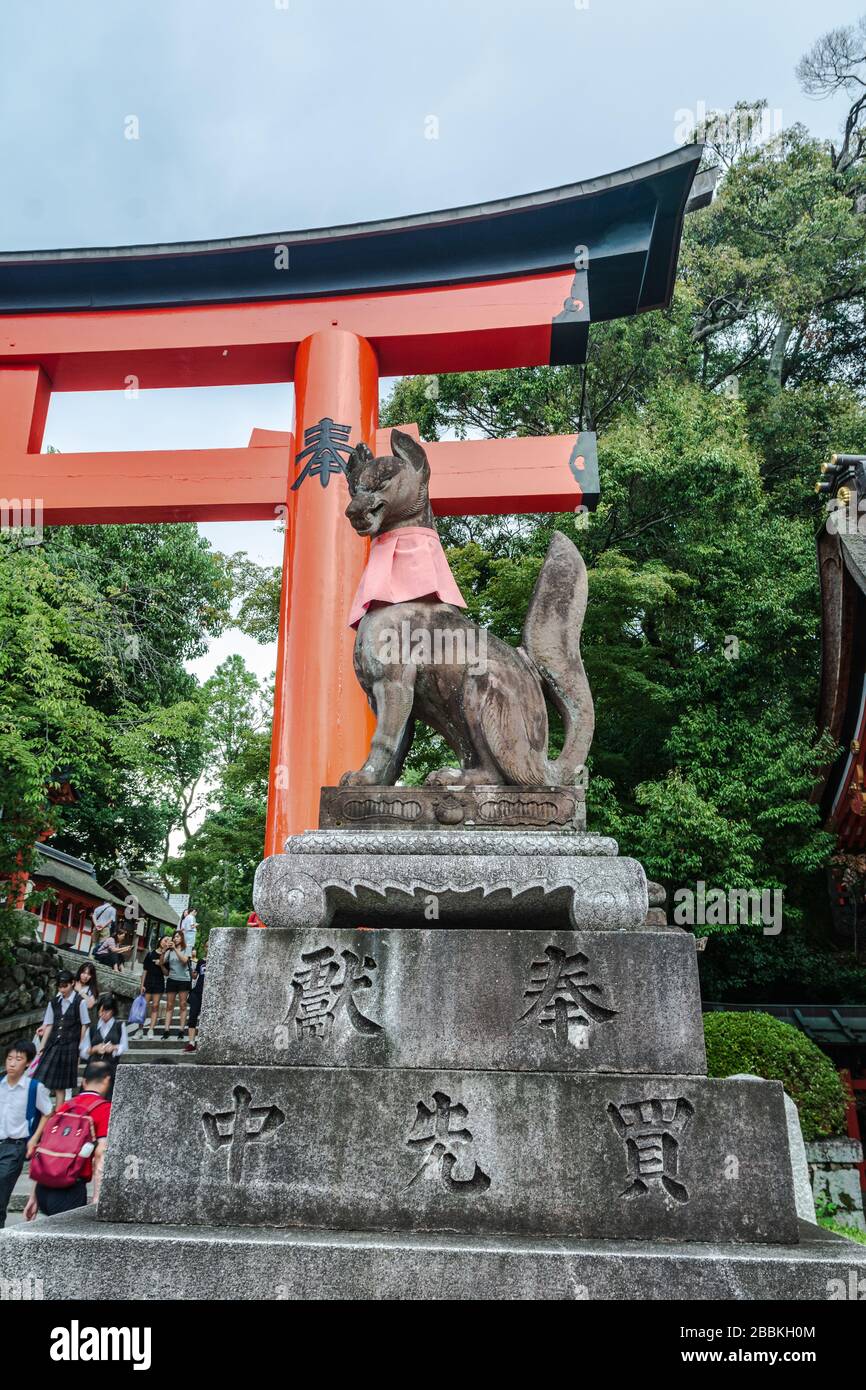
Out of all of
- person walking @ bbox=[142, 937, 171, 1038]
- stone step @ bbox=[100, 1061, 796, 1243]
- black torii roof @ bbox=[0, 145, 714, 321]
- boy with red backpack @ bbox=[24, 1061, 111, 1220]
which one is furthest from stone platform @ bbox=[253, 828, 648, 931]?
person walking @ bbox=[142, 937, 171, 1038]

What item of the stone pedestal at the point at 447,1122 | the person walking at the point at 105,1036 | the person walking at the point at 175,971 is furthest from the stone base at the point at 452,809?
the person walking at the point at 175,971

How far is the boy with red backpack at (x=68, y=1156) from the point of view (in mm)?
3955

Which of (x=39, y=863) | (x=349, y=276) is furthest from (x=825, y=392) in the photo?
(x=39, y=863)

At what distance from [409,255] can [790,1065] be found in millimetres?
7242

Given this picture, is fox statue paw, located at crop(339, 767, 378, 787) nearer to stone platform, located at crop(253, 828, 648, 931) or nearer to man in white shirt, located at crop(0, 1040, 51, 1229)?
stone platform, located at crop(253, 828, 648, 931)

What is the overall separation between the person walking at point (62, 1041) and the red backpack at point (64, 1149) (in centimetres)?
223

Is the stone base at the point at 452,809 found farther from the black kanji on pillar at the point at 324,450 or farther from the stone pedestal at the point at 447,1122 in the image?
the black kanji on pillar at the point at 324,450

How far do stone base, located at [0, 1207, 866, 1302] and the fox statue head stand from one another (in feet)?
7.74

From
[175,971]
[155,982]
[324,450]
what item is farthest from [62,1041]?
[324,450]

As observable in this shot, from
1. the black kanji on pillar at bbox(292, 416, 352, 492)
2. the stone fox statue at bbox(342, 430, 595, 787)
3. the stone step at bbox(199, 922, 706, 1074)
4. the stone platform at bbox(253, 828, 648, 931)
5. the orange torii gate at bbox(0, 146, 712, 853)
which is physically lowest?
the stone step at bbox(199, 922, 706, 1074)

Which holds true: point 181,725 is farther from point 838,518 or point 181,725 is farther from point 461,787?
point 461,787

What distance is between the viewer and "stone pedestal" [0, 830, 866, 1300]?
2131 millimetres

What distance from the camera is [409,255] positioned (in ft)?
26.1

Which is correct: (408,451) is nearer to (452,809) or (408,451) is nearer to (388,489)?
(388,489)
